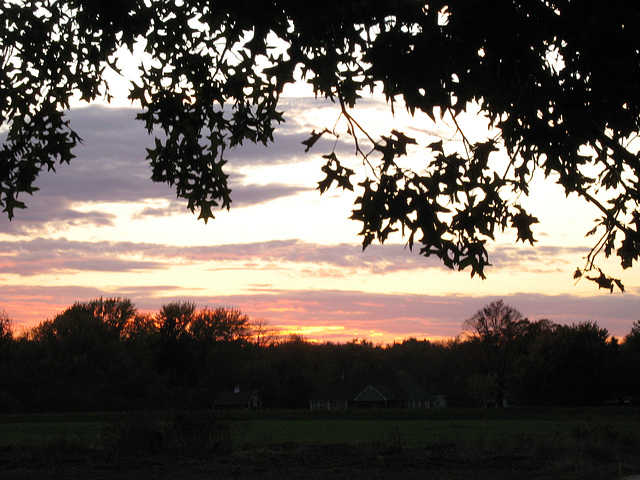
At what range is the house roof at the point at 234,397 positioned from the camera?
71750 millimetres

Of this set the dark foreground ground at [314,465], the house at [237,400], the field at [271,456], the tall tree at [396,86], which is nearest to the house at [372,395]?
the house at [237,400]

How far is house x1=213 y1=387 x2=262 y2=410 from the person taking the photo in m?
72.1

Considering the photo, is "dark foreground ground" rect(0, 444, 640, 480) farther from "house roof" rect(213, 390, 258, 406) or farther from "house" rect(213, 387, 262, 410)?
"house" rect(213, 387, 262, 410)

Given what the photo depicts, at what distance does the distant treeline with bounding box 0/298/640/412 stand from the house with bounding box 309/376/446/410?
165cm

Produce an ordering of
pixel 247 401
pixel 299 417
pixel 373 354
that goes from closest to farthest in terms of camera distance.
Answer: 1. pixel 299 417
2. pixel 247 401
3. pixel 373 354

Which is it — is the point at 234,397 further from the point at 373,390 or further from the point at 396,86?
the point at 396,86

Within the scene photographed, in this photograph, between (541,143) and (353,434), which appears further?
(353,434)

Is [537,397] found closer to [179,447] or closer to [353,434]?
[353,434]

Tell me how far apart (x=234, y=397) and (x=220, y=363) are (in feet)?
13.3

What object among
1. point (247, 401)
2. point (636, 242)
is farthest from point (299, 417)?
point (636, 242)

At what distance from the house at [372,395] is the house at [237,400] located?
645 centimetres

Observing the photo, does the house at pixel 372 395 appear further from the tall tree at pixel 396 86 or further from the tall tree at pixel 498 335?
the tall tree at pixel 396 86

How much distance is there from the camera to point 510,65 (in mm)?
5262

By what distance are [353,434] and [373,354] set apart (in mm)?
73209
